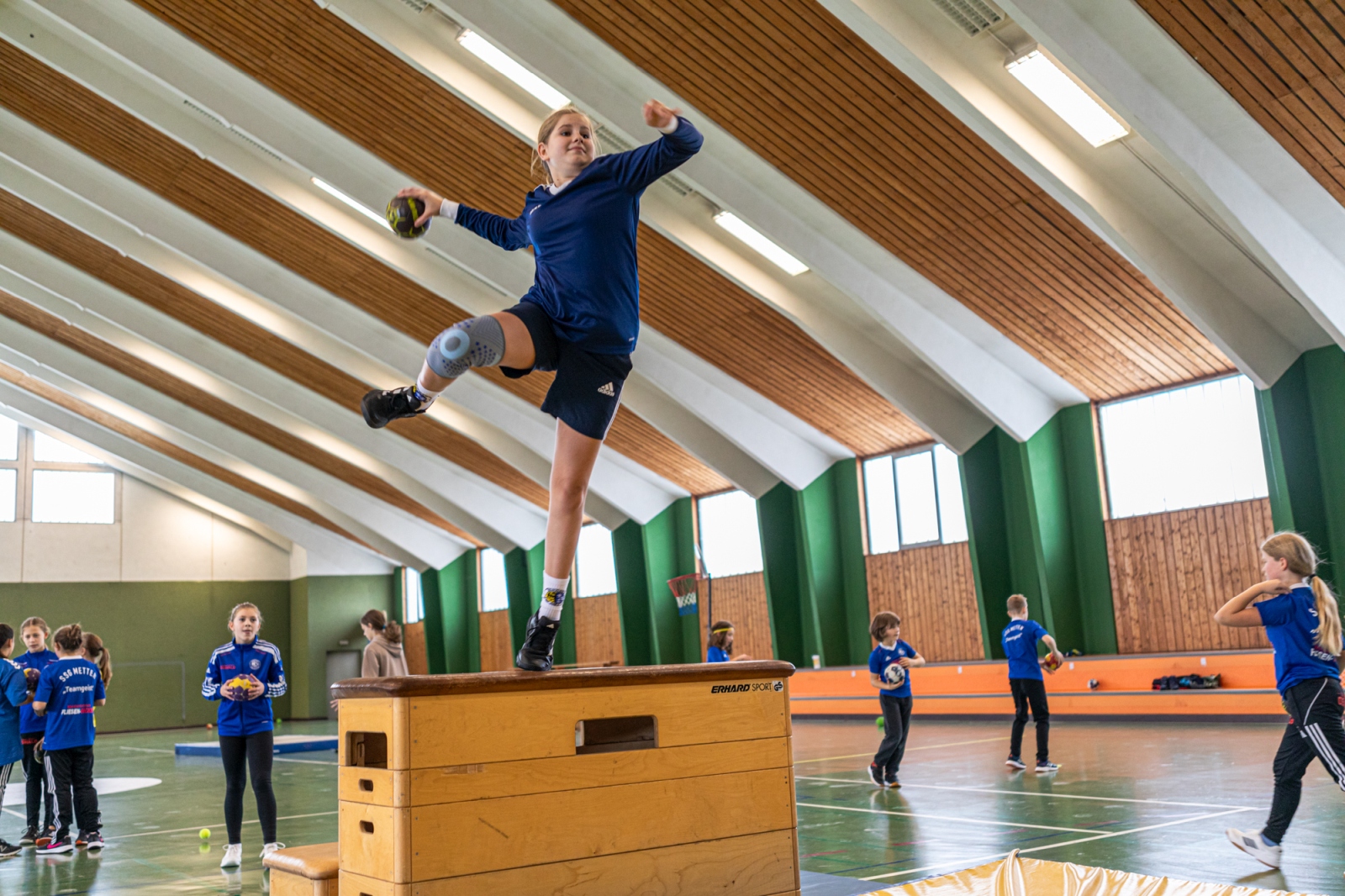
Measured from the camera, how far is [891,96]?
1203 cm

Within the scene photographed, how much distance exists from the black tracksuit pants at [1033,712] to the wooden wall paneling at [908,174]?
5.71 metres

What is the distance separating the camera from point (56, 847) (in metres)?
9.00

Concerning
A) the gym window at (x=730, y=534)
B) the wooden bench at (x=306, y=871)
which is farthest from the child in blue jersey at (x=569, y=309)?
the gym window at (x=730, y=534)

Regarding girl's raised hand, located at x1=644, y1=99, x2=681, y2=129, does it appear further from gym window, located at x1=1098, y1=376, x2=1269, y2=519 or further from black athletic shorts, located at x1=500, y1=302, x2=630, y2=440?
gym window, located at x1=1098, y1=376, x2=1269, y2=519

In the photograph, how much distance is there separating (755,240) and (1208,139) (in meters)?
6.16

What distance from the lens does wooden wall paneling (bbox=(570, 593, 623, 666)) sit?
28.4 metres

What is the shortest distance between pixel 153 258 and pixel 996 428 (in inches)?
597

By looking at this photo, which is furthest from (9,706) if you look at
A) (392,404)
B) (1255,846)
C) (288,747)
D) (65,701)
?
(288,747)

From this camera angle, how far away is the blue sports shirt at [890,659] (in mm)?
10672

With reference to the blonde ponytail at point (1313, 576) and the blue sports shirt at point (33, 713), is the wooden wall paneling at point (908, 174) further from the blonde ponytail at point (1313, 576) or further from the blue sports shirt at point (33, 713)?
the blue sports shirt at point (33, 713)

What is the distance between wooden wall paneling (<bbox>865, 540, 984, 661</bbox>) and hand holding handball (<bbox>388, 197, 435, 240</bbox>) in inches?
659

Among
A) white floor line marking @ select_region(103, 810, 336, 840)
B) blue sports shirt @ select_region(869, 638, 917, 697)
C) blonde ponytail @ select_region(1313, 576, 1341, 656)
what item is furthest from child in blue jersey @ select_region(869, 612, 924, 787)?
white floor line marking @ select_region(103, 810, 336, 840)

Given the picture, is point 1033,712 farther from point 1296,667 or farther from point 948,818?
point 1296,667

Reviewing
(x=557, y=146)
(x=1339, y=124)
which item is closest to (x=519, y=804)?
(x=557, y=146)
